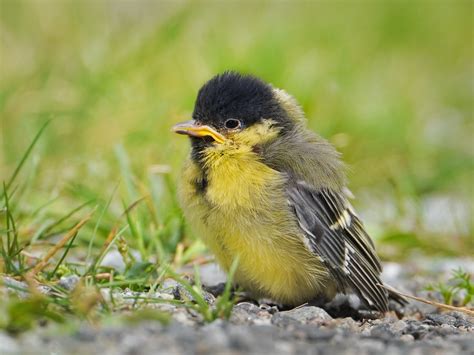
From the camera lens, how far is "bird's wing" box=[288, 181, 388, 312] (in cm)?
395

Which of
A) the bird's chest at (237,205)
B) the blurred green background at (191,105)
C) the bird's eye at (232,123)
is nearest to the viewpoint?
the bird's chest at (237,205)

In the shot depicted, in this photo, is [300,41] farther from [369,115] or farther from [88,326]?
[88,326]

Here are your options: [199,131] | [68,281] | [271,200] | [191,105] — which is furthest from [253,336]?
[191,105]

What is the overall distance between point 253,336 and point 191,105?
12.1 ft

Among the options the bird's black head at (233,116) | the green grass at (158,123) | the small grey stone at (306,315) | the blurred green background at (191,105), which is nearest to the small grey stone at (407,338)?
the small grey stone at (306,315)

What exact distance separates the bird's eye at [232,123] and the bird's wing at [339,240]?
1.45 feet

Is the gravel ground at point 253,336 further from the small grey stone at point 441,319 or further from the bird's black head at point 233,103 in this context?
the bird's black head at point 233,103

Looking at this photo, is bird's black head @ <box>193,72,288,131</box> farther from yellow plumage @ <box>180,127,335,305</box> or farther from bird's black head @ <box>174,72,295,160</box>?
yellow plumage @ <box>180,127,335,305</box>

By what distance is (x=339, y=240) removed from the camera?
408 cm

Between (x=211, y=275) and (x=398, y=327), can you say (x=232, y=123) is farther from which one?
(x=398, y=327)

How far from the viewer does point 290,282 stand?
3914mm

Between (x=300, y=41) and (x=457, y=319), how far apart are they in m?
4.43

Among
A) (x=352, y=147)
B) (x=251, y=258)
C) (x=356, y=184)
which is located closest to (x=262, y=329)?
(x=251, y=258)

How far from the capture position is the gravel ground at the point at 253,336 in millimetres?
2551
